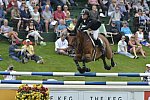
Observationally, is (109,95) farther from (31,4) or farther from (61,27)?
(31,4)

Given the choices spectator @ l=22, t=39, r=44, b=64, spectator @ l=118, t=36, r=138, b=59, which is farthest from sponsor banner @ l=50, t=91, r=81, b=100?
spectator @ l=118, t=36, r=138, b=59

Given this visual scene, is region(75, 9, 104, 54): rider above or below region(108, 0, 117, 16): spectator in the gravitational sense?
above

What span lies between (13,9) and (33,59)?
3.04 m

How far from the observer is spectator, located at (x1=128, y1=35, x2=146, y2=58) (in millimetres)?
18962

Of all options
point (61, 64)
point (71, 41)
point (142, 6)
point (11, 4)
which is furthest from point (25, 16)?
point (71, 41)

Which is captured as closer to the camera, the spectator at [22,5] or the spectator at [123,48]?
the spectator at [123,48]

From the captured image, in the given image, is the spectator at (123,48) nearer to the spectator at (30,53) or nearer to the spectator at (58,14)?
the spectator at (58,14)

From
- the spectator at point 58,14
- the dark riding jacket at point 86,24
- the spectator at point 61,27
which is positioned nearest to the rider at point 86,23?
the dark riding jacket at point 86,24

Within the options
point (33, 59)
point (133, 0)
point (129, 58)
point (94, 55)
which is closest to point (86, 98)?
point (94, 55)

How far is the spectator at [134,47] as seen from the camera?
1896 cm

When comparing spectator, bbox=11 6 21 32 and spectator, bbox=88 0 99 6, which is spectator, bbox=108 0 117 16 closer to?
spectator, bbox=88 0 99 6

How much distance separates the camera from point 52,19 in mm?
20156

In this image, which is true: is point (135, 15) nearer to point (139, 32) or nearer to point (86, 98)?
point (139, 32)

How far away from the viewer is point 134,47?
18969 millimetres
